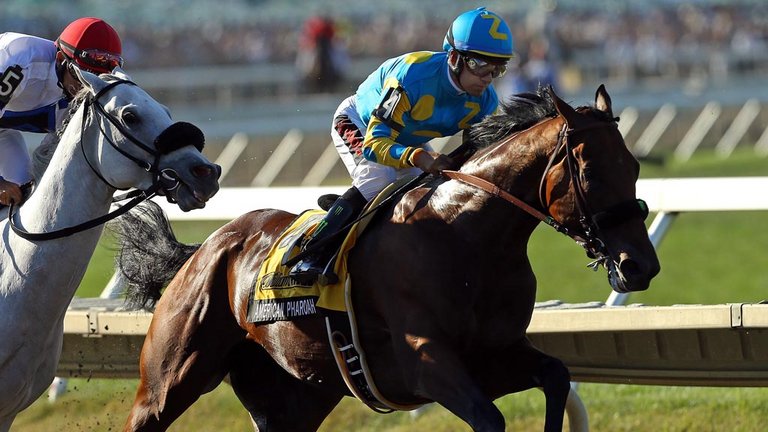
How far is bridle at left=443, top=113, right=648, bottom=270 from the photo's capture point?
4480 millimetres

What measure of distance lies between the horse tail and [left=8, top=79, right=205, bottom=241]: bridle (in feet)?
3.57

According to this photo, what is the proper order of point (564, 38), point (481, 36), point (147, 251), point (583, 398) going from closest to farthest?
point (481, 36) < point (147, 251) < point (583, 398) < point (564, 38)

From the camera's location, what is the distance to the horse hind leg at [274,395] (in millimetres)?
5785

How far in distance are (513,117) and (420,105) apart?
0.37 m

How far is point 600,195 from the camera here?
178 inches

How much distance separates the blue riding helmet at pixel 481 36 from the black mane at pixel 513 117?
0.17 m

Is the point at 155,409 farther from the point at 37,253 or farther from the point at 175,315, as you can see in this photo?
the point at 37,253

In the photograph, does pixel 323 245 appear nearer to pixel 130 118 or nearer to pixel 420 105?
pixel 420 105

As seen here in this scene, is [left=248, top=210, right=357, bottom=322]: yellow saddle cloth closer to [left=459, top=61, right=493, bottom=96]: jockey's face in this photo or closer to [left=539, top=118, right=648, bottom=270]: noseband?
[left=459, top=61, right=493, bottom=96]: jockey's face

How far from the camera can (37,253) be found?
4984mm

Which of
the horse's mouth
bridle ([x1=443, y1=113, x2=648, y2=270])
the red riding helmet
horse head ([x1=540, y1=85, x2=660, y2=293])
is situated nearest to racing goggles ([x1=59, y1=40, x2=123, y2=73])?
the red riding helmet

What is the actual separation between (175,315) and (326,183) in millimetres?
12161

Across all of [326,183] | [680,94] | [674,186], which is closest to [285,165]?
[326,183]

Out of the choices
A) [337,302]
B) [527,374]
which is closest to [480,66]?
[337,302]
